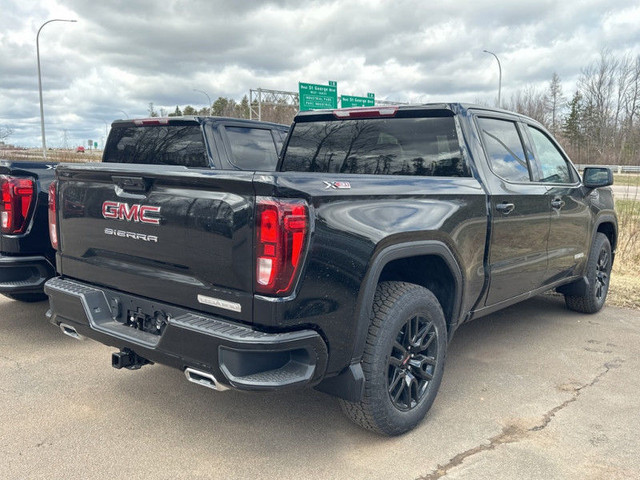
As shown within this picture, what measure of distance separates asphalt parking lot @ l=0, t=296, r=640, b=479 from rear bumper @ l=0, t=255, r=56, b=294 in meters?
0.52

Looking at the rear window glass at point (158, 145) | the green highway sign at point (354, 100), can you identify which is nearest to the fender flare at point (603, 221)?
the rear window glass at point (158, 145)

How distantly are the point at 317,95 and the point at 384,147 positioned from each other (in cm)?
2713

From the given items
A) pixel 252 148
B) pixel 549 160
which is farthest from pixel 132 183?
pixel 549 160

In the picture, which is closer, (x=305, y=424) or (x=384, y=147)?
(x=305, y=424)

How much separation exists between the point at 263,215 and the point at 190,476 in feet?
4.37

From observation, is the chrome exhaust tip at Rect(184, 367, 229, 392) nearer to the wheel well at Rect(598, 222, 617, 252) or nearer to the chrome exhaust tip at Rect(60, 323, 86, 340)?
the chrome exhaust tip at Rect(60, 323, 86, 340)

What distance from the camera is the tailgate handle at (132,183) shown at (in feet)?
9.22

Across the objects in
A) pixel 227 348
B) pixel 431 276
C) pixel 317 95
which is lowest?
pixel 227 348

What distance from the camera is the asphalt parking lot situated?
110 inches

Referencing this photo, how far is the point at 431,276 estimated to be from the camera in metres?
3.46

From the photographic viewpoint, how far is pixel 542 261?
14.2 ft

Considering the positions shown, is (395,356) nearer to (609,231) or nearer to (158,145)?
(158,145)

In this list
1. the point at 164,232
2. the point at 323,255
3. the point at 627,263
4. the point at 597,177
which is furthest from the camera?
the point at 627,263

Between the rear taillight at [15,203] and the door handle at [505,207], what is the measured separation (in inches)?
137
